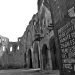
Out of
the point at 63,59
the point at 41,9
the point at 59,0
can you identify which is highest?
the point at 41,9

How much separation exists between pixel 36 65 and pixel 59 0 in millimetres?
14323

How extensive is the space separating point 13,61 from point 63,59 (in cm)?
2653

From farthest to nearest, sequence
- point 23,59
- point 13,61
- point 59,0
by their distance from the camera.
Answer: point 13,61
point 23,59
point 59,0

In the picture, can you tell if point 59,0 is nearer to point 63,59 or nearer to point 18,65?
point 63,59

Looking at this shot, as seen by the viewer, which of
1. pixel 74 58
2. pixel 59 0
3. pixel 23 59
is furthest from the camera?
pixel 23 59

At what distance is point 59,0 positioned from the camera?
6.24m

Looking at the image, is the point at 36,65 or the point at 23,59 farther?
the point at 23,59

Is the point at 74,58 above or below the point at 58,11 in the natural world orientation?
below

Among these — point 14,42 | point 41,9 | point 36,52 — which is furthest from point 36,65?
point 14,42

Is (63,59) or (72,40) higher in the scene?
(72,40)

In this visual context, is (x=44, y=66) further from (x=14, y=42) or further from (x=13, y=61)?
(x=14, y=42)

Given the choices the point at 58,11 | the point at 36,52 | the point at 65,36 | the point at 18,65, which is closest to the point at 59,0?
the point at 58,11

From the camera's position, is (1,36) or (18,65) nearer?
(18,65)

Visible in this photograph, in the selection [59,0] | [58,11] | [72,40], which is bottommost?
[72,40]
